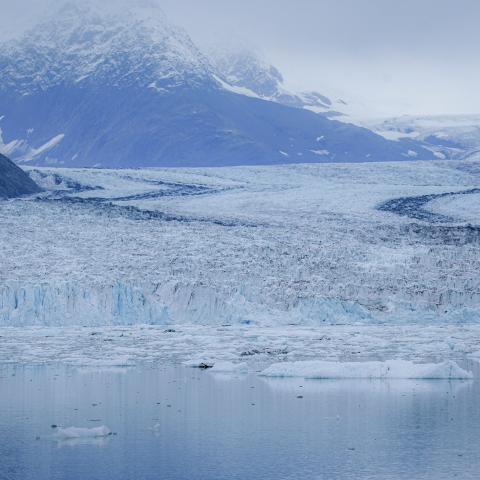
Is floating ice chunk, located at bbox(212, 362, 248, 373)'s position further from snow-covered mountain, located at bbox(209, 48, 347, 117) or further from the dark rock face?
snow-covered mountain, located at bbox(209, 48, 347, 117)

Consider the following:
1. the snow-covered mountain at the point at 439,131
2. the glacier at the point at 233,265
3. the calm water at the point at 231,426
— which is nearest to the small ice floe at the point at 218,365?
the calm water at the point at 231,426

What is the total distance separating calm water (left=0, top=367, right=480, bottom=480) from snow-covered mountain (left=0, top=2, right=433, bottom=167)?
86.2 metres

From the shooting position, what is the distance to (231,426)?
33.8ft

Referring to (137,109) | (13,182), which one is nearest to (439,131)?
(137,109)

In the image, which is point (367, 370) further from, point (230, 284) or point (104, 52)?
point (104, 52)

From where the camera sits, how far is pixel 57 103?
120375mm

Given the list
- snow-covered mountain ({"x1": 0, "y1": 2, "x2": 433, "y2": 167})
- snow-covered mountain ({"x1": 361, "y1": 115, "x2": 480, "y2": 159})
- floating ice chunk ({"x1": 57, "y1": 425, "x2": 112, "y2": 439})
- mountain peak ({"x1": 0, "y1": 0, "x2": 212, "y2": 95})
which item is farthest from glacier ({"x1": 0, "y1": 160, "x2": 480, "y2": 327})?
mountain peak ({"x1": 0, "y1": 0, "x2": 212, "y2": 95})

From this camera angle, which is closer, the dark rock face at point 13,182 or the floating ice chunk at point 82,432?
the floating ice chunk at point 82,432

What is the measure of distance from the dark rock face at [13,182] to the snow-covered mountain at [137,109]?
59.9 metres

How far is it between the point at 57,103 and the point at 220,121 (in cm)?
2471

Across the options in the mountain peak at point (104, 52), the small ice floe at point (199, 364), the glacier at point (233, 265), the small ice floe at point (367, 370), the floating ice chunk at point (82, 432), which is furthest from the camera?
the mountain peak at point (104, 52)

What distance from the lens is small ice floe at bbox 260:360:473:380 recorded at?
43.4 feet

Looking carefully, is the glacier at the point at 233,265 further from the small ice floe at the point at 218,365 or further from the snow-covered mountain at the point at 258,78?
the snow-covered mountain at the point at 258,78

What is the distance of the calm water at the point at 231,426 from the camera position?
850 centimetres
